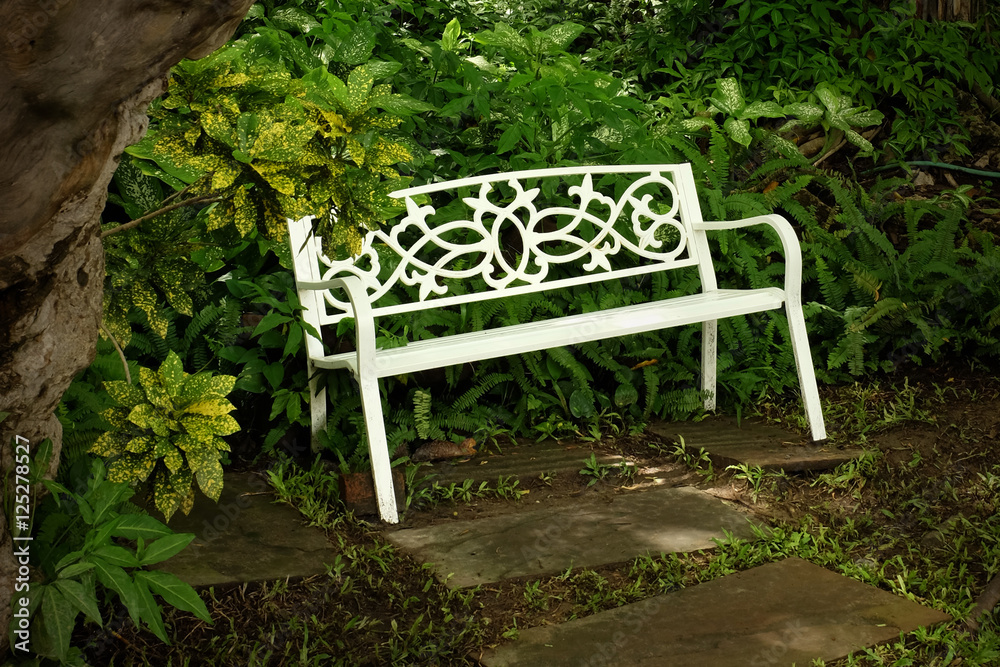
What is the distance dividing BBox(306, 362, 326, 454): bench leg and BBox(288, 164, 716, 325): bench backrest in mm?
227

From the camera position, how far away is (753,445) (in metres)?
3.78

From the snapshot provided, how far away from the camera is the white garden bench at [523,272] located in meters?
3.17

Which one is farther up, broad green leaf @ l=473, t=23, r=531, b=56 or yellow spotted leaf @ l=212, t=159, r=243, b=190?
broad green leaf @ l=473, t=23, r=531, b=56

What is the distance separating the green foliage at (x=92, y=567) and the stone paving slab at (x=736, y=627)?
2.72 ft

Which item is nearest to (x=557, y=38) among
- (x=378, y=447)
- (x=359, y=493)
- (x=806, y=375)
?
(x=806, y=375)

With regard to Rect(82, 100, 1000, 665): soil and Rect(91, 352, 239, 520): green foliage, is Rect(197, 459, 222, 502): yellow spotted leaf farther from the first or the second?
Rect(82, 100, 1000, 665): soil

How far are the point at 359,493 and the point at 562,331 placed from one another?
3.12 feet

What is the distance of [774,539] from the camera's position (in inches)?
117

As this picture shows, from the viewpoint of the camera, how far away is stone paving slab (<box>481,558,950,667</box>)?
7.51 feet

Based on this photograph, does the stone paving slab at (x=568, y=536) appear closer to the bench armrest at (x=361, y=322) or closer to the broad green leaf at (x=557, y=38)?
the bench armrest at (x=361, y=322)

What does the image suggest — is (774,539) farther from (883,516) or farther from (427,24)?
(427,24)

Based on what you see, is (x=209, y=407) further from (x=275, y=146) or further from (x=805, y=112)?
(x=805, y=112)

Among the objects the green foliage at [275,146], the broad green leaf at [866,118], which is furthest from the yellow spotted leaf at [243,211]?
the broad green leaf at [866,118]

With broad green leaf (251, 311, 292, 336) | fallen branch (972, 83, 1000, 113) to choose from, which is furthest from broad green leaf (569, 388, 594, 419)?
fallen branch (972, 83, 1000, 113)
